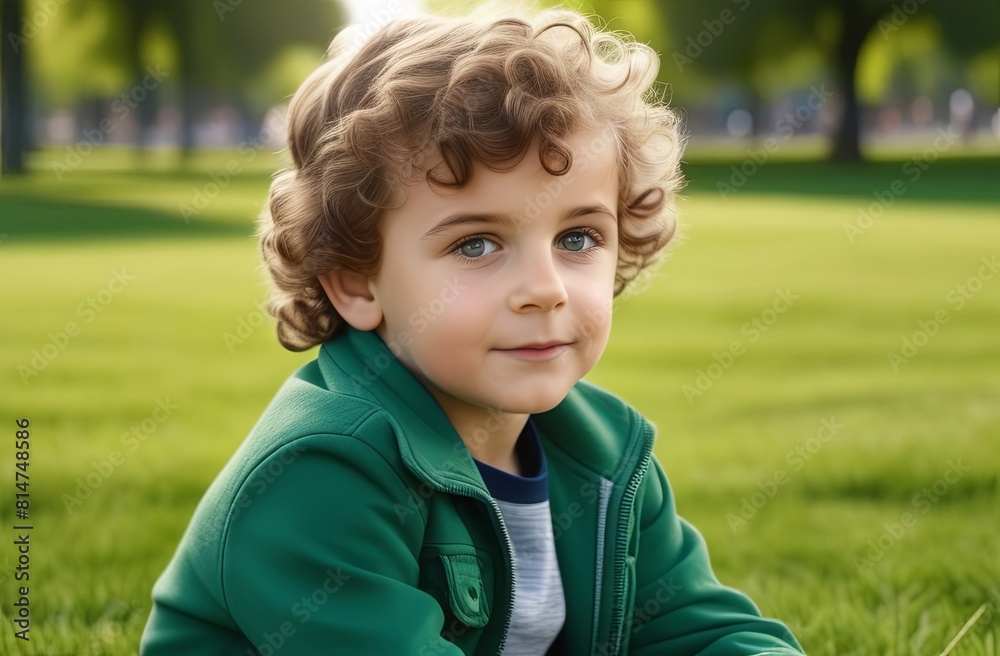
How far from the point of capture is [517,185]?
76.4 inches

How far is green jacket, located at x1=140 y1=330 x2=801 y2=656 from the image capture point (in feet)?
5.98

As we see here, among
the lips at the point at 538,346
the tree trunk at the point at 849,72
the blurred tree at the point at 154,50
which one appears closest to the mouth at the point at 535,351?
the lips at the point at 538,346

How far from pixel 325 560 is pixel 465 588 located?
0.90 feet

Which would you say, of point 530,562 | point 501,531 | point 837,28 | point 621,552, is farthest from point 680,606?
point 837,28

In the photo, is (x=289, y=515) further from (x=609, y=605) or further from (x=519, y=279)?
(x=609, y=605)

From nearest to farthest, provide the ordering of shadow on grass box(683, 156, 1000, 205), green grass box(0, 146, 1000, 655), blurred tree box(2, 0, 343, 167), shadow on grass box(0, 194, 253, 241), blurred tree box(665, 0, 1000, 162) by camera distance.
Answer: green grass box(0, 146, 1000, 655)
shadow on grass box(0, 194, 253, 241)
shadow on grass box(683, 156, 1000, 205)
blurred tree box(2, 0, 343, 167)
blurred tree box(665, 0, 1000, 162)

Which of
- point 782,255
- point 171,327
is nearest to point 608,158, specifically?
point 171,327

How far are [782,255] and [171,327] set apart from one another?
20.0 feet

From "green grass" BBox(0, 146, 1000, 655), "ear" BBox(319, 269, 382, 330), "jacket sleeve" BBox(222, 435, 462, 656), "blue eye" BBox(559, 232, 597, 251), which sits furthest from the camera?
"green grass" BBox(0, 146, 1000, 655)

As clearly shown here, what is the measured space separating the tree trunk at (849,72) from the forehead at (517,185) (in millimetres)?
26525

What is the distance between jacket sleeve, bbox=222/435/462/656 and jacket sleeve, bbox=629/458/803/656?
606 millimetres

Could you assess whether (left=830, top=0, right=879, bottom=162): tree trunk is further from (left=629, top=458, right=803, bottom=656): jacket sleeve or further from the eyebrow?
the eyebrow

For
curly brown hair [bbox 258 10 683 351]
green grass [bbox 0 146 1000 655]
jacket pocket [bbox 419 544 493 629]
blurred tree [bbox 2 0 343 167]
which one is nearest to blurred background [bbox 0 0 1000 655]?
green grass [bbox 0 146 1000 655]

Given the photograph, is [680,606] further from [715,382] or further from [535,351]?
[715,382]
